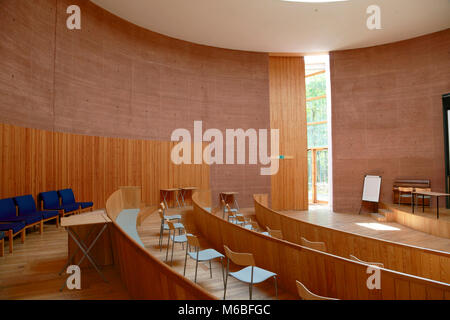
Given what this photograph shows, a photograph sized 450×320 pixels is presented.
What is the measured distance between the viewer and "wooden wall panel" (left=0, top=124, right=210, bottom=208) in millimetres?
5363

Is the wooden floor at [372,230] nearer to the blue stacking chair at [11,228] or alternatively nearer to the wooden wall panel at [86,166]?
the wooden wall panel at [86,166]

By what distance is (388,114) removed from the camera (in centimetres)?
1027

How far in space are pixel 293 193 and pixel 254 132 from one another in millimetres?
2961

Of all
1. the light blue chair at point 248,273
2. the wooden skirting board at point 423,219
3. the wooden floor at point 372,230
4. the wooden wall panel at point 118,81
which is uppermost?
the wooden wall panel at point 118,81

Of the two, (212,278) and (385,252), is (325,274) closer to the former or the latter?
(385,252)

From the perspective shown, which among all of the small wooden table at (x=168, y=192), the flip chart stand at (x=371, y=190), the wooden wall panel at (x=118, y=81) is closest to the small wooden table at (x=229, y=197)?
the wooden wall panel at (x=118, y=81)

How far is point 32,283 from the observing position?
118 inches

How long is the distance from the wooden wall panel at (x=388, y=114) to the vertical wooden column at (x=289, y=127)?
122cm

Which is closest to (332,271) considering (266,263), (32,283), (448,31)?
(266,263)

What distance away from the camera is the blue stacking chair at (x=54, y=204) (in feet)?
18.5

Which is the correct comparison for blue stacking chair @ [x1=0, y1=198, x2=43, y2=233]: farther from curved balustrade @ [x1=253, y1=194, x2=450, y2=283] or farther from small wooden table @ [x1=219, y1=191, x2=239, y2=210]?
small wooden table @ [x1=219, y1=191, x2=239, y2=210]

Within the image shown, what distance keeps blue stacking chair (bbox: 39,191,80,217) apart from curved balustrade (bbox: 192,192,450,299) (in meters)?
3.58

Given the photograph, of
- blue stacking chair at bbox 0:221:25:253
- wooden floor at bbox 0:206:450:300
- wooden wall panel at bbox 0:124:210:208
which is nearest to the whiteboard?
wooden floor at bbox 0:206:450:300

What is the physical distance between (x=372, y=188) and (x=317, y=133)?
398cm
